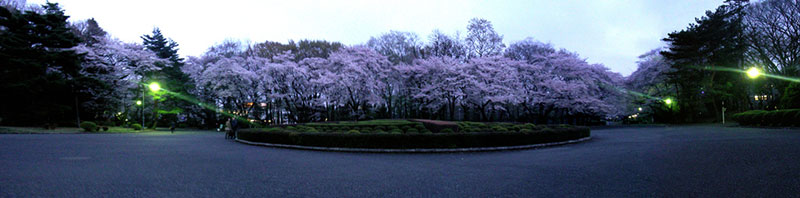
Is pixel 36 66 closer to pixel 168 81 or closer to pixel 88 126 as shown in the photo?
pixel 88 126

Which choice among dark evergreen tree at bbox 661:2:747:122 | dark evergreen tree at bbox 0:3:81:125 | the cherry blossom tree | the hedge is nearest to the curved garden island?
the hedge

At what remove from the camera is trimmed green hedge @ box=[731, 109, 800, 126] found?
61.5ft

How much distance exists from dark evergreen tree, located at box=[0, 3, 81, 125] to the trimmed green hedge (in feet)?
148

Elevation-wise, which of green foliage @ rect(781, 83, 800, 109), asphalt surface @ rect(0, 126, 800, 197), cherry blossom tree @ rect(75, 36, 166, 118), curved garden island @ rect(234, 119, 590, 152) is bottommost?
asphalt surface @ rect(0, 126, 800, 197)

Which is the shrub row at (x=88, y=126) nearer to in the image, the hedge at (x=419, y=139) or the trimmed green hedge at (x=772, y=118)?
the hedge at (x=419, y=139)

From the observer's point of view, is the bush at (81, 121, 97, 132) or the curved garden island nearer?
the curved garden island

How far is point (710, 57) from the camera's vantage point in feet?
107

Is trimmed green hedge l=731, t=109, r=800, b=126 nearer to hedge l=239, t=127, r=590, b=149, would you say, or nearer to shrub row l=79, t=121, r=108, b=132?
hedge l=239, t=127, r=590, b=149

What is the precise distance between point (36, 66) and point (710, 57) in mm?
53780

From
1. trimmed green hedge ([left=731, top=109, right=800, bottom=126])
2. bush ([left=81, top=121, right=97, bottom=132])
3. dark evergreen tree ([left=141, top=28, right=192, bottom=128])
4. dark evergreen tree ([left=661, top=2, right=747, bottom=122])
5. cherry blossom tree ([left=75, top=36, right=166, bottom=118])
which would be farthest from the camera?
dark evergreen tree ([left=141, top=28, right=192, bottom=128])

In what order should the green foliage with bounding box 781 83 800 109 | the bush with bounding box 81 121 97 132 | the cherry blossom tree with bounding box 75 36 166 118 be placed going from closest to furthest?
the green foliage with bounding box 781 83 800 109 → the bush with bounding box 81 121 97 132 → the cherry blossom tree with bounding box 75 36 166 118

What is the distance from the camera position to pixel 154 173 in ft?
22.9

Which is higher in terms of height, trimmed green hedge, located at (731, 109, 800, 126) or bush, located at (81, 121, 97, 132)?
trimmed green hedge, located at (731, 109, 800, 126)

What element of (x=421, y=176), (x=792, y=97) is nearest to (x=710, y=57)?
(x=792, y=97)
